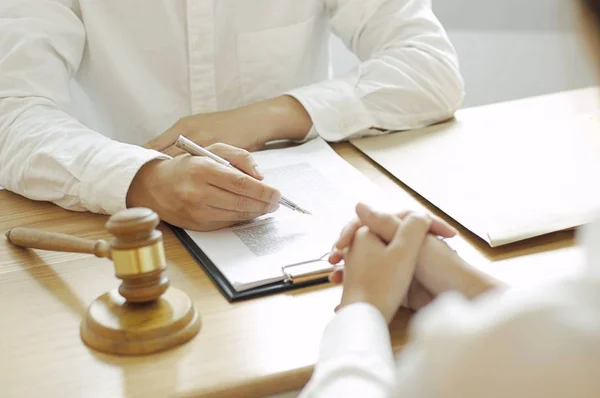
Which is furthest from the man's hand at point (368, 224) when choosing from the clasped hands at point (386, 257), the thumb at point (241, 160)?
the thumb at point (241, 160)

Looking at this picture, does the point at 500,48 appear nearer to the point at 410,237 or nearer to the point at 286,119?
the point at 286,119

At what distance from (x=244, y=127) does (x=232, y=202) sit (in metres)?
0.31

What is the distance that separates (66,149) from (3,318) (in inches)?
14.7

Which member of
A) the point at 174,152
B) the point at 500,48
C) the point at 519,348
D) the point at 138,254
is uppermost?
the point at 519,348

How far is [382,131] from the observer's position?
148 centimetres

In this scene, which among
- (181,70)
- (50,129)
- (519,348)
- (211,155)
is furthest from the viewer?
(181,70)

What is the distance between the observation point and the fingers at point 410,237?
94 cm

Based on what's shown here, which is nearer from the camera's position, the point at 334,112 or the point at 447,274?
the point at 447,274

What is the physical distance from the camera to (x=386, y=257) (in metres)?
0.93

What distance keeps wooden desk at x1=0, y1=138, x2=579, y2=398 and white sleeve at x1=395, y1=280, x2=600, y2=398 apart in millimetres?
286

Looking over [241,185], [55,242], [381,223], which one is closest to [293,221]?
[241,185]

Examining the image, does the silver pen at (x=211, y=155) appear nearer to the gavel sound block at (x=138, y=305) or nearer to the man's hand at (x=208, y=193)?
the man's hand at (x=208, y=193)

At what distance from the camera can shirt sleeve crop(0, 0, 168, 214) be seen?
1.21 meters

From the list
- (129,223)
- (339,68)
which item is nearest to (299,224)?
(129,223)
